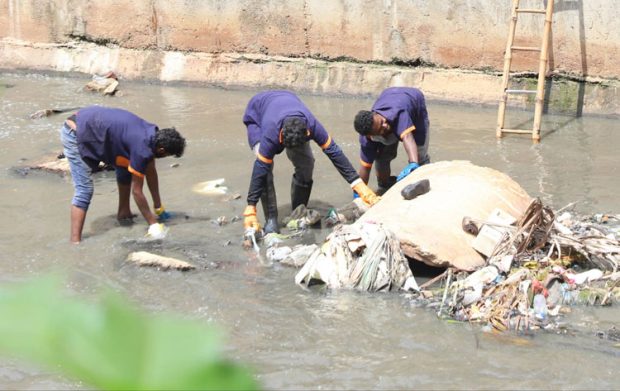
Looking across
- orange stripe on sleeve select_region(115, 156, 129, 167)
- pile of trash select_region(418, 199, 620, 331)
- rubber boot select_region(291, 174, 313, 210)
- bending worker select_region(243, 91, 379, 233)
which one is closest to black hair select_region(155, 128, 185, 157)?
orange stripe on sleeve select_region(115, 156, 129, 167)

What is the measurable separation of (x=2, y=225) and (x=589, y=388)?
4.45m

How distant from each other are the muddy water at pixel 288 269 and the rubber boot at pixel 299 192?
0.86ft

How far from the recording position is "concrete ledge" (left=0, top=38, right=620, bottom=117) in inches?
381

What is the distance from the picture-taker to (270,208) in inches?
242

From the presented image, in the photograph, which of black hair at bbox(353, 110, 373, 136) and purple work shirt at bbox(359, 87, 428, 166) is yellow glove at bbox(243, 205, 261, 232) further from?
purple work shirt at bbox(359, 87, 428, 166)

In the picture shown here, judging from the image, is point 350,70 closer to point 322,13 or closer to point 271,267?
point 322,13

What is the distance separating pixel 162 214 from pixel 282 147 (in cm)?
121

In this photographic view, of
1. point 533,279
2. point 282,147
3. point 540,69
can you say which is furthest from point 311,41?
point 533,279

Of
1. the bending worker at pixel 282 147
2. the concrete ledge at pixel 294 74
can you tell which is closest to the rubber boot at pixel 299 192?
the bending worker at pixel 282 147

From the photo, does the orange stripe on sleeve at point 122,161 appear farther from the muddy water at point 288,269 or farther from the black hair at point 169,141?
the muddy water at point 288,269

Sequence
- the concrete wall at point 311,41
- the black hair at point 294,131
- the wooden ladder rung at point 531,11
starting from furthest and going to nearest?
the concrete wall at point 311,41 → the wooden ladder rung at point 531,11 → the black hair at point 294,131

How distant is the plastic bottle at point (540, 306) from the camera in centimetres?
446

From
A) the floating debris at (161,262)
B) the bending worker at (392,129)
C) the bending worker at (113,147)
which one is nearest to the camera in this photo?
the floating debris at (161,262)

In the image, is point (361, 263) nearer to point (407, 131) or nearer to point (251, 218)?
point (251, 218)
